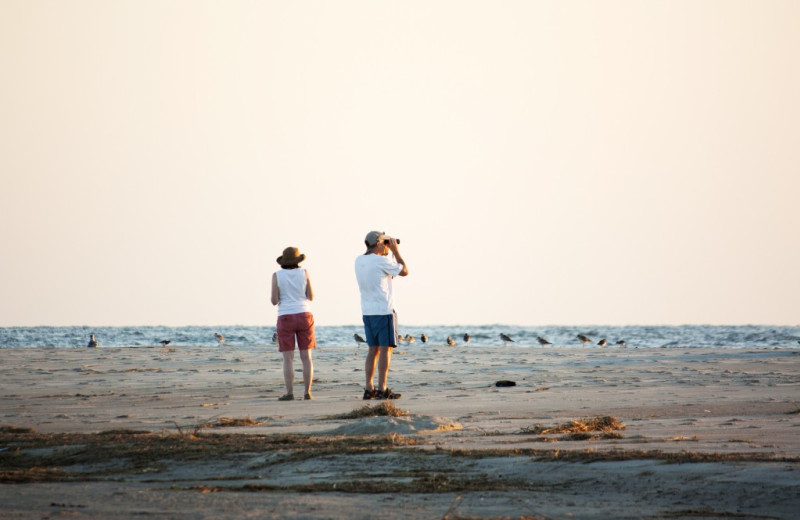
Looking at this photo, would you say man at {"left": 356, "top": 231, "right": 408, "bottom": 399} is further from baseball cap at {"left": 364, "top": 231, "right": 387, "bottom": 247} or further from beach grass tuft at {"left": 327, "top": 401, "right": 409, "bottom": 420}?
beach grass tuft at {"left": 327, "top": 401, "right": 409, "bottom": 420}

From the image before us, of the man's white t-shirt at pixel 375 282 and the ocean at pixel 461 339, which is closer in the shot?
the man's white t-shirt at pixel 375 282

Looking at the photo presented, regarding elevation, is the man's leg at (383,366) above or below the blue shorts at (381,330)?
below

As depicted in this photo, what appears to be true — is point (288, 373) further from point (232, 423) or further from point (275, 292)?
point (232, 423)

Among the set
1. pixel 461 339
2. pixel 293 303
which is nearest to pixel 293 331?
pixel 293 303

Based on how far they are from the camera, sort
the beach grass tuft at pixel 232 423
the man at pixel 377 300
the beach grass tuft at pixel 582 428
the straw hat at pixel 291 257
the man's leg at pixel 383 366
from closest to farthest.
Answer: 1. the beach grass tuft at pixel 582 428
2. the beach grass tuft at pixel 232 423
3. the man's leg at pixel 383 366
4. the man at pixel 377 300
5. the straw hat at pixel 291 257

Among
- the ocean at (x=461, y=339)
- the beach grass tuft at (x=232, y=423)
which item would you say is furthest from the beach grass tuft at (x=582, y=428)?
the ocean at (x=461, y=339)

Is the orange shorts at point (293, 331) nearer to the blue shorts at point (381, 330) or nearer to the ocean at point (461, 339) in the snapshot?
the blue shorts at point (381, 330)

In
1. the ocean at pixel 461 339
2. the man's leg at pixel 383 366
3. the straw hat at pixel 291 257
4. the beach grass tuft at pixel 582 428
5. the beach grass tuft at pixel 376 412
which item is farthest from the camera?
the ocean at pixel 461 339

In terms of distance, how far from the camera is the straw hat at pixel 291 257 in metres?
10.1

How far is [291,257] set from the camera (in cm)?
1020

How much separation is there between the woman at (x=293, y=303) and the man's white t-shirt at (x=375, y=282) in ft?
2.05

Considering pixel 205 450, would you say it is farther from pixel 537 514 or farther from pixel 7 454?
pixel 537 514

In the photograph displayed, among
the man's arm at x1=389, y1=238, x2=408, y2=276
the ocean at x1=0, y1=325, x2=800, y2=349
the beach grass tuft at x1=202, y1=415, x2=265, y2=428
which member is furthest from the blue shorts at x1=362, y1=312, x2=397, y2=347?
the ocean at x1=0, y1=325, x2=800, y2=349

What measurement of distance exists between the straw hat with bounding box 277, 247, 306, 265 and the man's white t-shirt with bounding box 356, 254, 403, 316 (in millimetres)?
692
